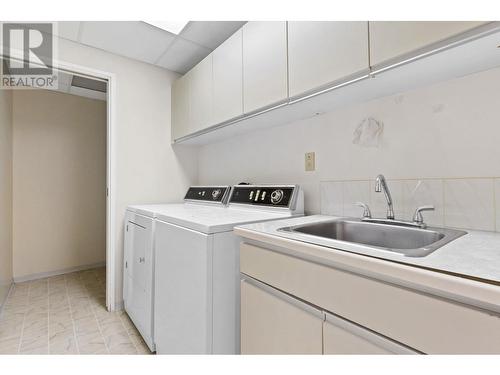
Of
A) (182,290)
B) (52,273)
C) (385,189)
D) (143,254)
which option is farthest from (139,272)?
(52,273)

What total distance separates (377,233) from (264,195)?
28.2 inches

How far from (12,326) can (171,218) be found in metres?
1.73

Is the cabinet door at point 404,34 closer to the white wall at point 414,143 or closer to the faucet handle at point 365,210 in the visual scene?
the white wall at point 414,143

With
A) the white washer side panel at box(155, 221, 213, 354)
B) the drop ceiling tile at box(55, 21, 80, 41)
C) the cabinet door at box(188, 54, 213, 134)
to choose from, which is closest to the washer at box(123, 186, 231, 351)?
the white washer side panel at box(155, 221, 213, 354)

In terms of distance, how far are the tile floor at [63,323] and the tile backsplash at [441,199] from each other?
5.35ft

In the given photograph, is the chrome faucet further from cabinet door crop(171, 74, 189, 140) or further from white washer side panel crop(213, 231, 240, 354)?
cabinet door crop(171, 74, 189, 140)

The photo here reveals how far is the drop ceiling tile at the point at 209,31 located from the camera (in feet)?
6.06

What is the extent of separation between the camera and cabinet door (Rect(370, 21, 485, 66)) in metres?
0.80

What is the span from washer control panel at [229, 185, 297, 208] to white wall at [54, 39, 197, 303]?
3.14ft

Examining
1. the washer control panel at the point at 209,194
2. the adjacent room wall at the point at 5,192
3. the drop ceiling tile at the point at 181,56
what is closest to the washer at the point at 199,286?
the washer control panel at the point at 209,194

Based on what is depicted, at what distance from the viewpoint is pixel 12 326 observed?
1.92m

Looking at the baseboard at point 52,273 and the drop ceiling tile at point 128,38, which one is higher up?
the drop ceiling tile at point 128,38
